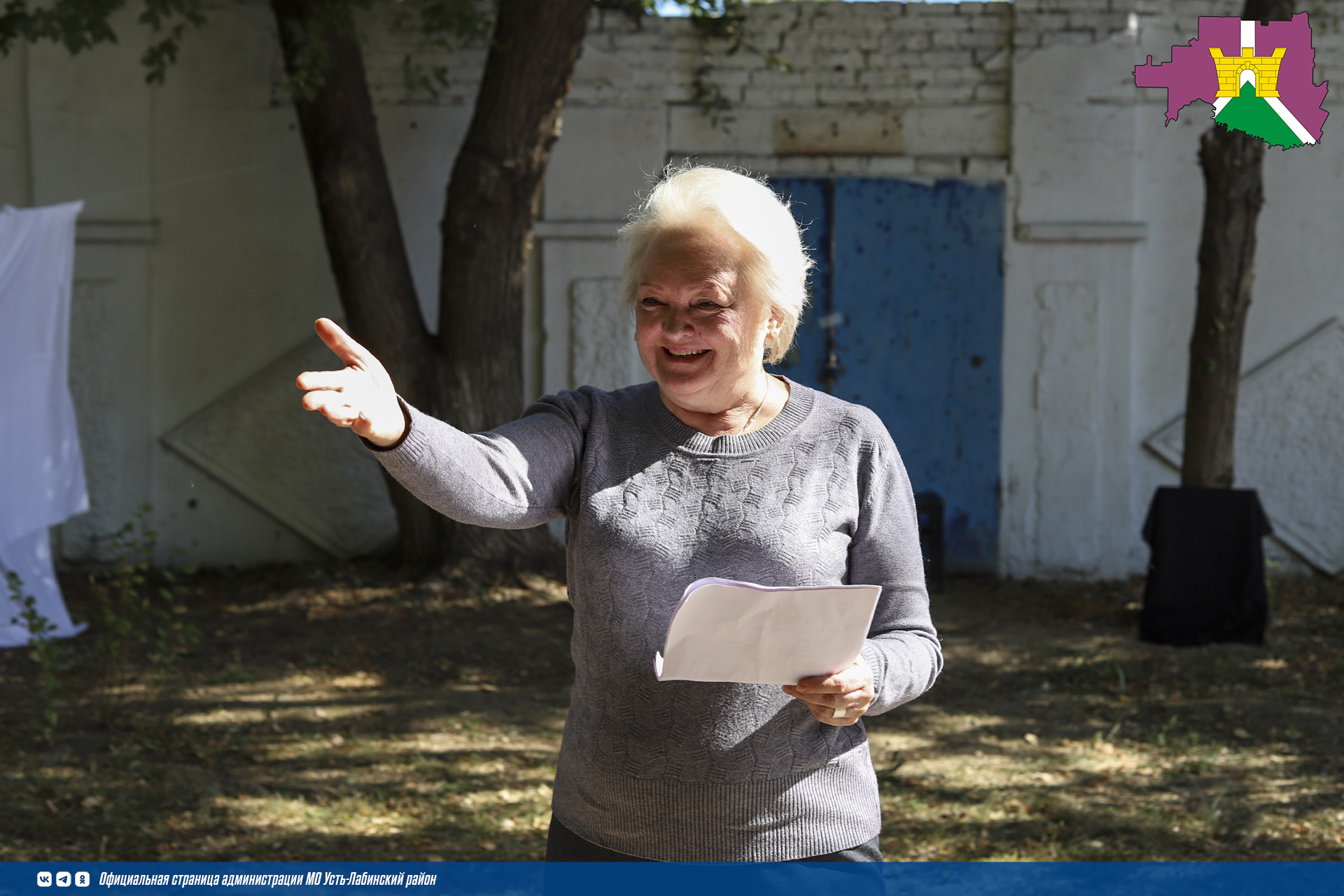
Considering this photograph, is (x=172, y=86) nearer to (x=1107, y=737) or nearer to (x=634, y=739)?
(x=1107, y=737)

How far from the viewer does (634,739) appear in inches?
74.1

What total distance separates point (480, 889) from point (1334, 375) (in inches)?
275

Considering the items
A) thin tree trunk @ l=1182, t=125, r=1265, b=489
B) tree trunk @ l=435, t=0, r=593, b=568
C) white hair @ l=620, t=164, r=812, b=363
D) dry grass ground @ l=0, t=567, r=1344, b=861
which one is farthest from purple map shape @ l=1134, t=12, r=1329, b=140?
white hair @ l=620, t=164, r=812, b=363

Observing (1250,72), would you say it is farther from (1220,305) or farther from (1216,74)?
(1220,305)

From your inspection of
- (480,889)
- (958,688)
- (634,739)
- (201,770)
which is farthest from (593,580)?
(958,688)

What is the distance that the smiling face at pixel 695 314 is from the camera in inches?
76.0

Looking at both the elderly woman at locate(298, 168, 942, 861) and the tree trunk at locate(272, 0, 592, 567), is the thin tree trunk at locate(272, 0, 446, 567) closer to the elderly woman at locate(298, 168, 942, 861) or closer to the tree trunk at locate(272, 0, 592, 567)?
the tree trunk at locate(272, 0, 592, 567)

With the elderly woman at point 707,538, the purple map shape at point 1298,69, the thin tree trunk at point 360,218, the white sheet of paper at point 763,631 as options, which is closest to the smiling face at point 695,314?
the elderly woman at point 707,538

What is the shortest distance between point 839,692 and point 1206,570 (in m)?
5.35

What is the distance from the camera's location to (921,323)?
8242mm

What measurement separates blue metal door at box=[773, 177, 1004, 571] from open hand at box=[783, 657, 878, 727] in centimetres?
640

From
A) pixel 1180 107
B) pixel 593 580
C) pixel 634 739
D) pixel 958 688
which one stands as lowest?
pixel 958 688

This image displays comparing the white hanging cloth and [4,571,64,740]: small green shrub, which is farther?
the white hanging cloth

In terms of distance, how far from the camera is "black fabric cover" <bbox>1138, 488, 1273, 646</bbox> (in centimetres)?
637
